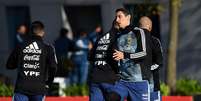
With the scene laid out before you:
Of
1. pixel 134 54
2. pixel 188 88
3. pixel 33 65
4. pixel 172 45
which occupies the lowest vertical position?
pixel 188 88

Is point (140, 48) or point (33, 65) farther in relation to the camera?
point (33, 65)

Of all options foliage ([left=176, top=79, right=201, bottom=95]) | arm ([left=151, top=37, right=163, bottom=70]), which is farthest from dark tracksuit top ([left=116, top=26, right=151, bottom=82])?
foliage ([left=176, top=79, right=201, bottom=95])

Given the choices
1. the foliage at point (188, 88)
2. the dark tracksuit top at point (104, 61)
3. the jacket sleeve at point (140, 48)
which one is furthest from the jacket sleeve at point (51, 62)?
the foliage at point (188, 88)

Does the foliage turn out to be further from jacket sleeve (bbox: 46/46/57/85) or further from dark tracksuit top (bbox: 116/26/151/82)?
dark tracksuit top (bbox: 116/26/151/82)

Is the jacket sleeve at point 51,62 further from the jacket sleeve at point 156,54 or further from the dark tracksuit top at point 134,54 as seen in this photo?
the jacket sleeve at point 156,54

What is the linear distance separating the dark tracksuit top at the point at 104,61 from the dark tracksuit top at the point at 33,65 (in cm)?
73

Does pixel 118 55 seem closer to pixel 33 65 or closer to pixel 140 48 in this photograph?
pixel 140 48

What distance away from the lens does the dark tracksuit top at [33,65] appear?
12.9 metres

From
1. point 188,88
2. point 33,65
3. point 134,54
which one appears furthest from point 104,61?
point 188,88

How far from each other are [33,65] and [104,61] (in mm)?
1125

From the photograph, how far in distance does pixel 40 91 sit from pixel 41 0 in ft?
41.2

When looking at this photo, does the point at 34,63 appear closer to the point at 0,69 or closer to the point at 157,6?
the point at 157,6

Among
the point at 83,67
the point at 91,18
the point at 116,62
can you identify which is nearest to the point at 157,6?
the point at 83,67

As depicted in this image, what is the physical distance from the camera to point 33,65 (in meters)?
12.9
